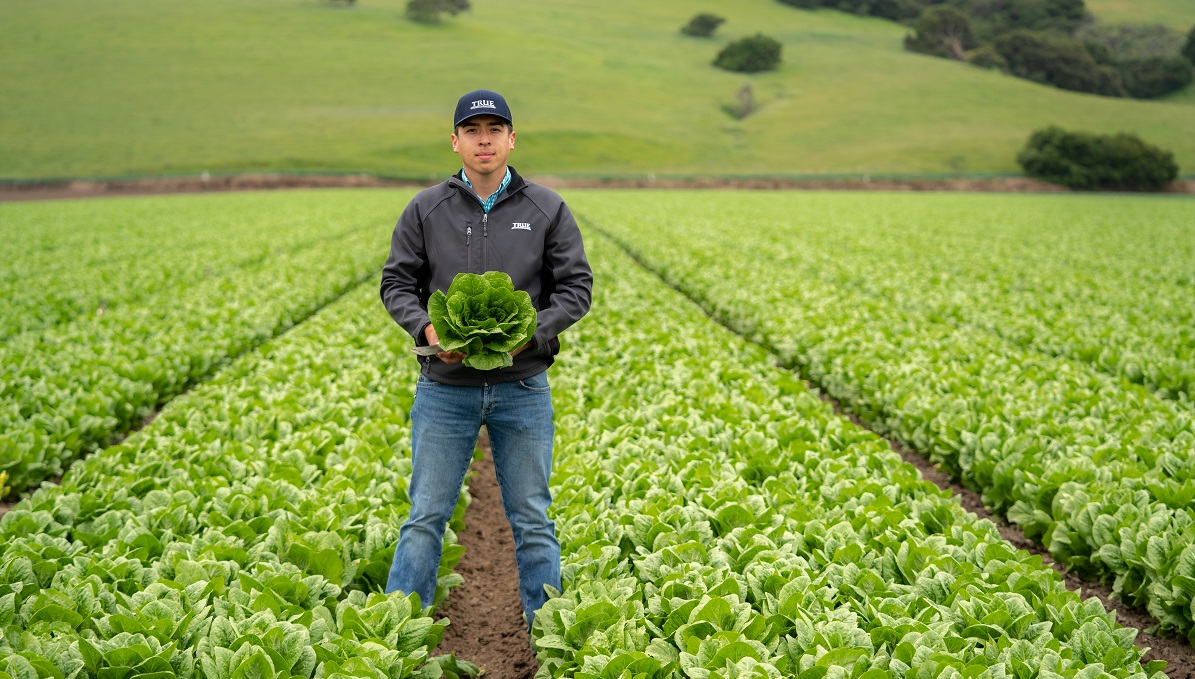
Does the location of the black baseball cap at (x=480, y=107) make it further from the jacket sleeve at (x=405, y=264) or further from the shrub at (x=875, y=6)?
the shrub at (x=875, y=6)

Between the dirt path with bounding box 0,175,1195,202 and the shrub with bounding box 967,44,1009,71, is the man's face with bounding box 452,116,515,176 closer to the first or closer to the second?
the dirt path with bounding box 0,175,1195,202

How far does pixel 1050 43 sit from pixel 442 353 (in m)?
133

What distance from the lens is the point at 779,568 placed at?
16.2 ft

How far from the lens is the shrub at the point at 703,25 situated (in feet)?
431

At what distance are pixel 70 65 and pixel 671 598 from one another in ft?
345

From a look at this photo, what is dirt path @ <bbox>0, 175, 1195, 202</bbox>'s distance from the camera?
2386 inches

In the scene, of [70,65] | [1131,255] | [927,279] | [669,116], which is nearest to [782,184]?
[669,116]

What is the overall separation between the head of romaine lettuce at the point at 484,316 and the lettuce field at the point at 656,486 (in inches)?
60.4

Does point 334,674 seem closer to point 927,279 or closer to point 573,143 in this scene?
point 927,279

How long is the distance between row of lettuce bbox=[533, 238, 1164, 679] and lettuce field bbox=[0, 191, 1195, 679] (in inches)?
0.9

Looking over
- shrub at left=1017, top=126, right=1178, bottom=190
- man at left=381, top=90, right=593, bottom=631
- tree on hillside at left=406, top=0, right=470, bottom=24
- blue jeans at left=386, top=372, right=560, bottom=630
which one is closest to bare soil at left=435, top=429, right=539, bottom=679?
blue jeans at left=386, top=372, right=560, bottom=630

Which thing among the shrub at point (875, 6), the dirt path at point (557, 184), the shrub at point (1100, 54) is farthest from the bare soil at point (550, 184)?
the shrub at point (875, 6)

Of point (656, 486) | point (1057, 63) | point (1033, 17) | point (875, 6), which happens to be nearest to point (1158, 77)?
point (1057, 63)

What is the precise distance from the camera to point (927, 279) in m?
19.3
